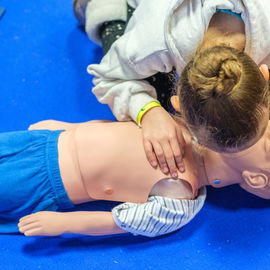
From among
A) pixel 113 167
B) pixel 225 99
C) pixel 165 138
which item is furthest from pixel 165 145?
pixel 225 99

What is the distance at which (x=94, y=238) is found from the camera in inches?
35.7

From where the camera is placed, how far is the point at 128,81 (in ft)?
2.85

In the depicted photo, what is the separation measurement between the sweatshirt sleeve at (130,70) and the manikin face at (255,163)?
0.26 metres

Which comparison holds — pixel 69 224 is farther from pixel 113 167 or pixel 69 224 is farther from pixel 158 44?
pixel 158 44

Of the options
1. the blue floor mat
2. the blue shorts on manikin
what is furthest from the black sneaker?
the blue shorts on manikin

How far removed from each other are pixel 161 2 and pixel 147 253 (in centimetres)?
62

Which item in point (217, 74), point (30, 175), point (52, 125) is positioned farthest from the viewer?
point (52, 125)

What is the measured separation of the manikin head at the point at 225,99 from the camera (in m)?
0.56

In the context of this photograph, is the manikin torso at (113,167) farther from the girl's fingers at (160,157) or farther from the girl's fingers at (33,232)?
the girl's fingers at (33,232)

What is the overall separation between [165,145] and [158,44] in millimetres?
228

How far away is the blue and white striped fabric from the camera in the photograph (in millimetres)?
795

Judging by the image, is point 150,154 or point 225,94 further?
point 150,154

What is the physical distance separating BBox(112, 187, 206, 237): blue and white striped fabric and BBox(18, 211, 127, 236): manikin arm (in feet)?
0.11

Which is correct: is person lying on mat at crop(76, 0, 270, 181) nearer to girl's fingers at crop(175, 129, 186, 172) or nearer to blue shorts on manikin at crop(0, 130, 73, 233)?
girl's fingers at crop(175, 129, 186, 172)
